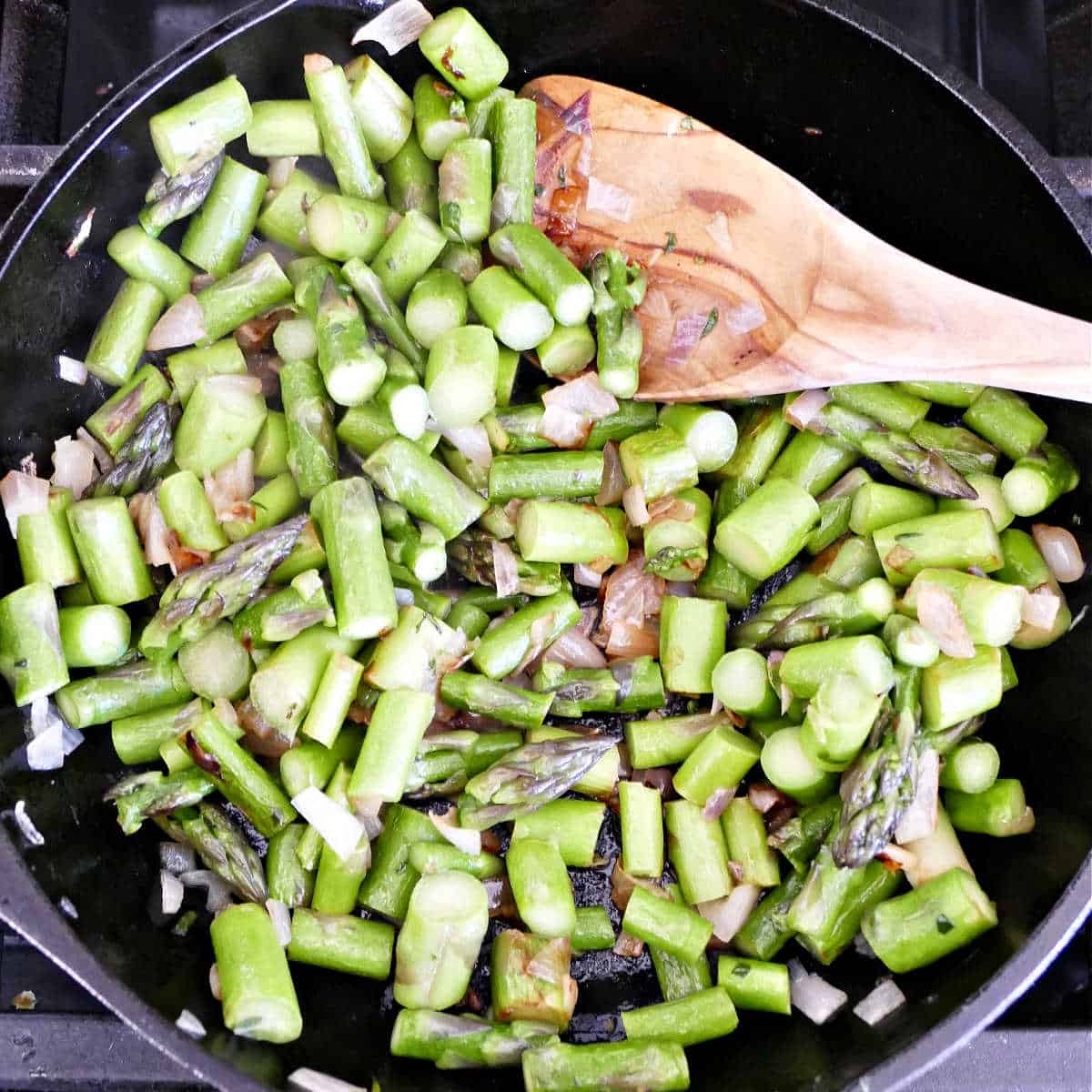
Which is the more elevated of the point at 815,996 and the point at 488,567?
the point at 488,567

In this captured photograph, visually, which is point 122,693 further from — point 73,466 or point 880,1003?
point 880,1003

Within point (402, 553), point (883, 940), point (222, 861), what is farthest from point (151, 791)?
point (883, 940)

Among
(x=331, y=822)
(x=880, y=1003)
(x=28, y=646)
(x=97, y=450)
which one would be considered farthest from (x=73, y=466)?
(x=880, y=1003)

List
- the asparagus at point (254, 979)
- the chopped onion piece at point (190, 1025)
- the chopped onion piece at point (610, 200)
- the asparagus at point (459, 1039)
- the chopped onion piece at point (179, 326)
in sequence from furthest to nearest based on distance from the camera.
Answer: the chopped onion piece at point (610, 200) → the chopped onion piece at point (179, 326) → the asparagus at point (459, 1039) → the asparagus at point (254, 979) → the chopped onion piece at point (190, 1025)

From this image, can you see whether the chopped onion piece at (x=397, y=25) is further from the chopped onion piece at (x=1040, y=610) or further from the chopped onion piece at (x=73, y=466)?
the chopped onion piece at (x=1040, y=610)

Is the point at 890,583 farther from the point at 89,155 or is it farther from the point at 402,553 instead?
the point at 89,155

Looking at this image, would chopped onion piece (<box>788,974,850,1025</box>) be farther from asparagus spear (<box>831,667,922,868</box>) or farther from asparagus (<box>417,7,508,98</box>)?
asparagus (<box>417,7,508,98</box>)

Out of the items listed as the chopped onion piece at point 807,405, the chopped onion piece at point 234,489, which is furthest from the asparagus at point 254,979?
the chopped onion piece at point 807,405
